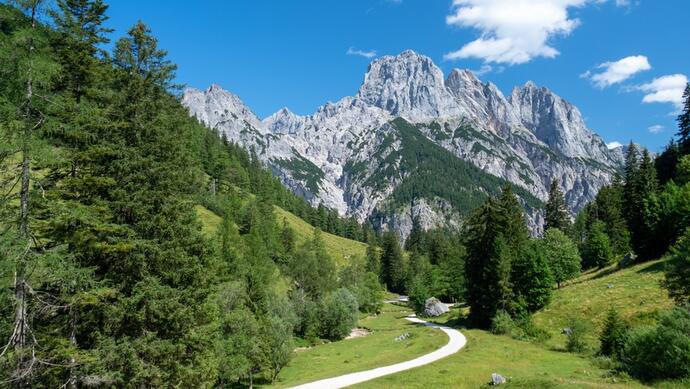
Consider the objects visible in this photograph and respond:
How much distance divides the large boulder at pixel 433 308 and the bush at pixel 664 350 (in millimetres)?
51561

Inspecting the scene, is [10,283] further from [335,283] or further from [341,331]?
[335,283]

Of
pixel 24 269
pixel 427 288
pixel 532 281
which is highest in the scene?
pixel 532 281

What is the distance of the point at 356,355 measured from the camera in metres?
48.0

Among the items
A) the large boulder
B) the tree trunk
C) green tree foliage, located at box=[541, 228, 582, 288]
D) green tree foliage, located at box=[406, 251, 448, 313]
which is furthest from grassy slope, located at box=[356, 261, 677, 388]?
green tree foliage, located at box=[406, 251, 448, 313]

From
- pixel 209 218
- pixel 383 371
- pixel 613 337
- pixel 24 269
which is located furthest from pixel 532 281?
pixel 209 218

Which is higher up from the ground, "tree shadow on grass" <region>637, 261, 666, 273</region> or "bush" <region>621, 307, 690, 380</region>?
"tree shadow on grass" <region>637, 261, 666, 273</region>

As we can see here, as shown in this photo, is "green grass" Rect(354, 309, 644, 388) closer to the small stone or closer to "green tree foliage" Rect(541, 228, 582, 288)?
the small stone

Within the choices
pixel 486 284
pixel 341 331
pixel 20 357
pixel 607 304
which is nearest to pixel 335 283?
pixel 341 331

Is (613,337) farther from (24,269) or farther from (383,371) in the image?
(24,269)

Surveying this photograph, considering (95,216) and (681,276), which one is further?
(681,276)

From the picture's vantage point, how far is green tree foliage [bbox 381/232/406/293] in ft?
443

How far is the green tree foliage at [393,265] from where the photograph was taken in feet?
443

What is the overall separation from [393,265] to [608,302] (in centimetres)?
9226

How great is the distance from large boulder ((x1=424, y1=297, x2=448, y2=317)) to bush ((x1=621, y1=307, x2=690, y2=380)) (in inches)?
2030
